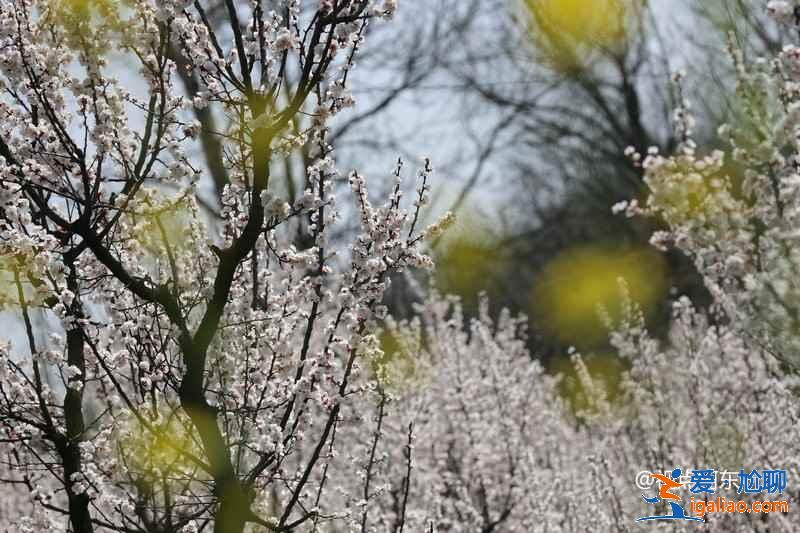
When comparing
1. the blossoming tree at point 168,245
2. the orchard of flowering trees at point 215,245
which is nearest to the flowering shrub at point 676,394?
the orchard of flowering trees at point 215,245

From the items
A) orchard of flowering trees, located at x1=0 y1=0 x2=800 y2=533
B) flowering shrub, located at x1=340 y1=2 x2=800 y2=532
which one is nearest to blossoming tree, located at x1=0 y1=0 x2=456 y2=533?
orchard of flowering trees, located at x1=0 y1=0 x2=800 y2=533

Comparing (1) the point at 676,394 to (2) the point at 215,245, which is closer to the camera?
(2) the point at 215,245

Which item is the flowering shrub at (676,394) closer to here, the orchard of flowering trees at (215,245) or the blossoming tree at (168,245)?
the orchard of flowering trees at (215,245)

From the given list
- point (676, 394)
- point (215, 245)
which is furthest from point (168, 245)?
point (676, 394)

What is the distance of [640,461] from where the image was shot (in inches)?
250

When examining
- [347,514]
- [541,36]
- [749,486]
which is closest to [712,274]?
[347,514]

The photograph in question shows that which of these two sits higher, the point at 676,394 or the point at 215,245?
the point at 676,394

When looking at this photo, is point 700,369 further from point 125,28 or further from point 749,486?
point 125,28

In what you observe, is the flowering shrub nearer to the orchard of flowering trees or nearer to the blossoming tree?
the orchard of flowering trees

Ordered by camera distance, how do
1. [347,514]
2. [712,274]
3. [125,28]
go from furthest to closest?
[347,514] < [712,274] < [125,28]

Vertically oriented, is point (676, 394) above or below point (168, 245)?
above

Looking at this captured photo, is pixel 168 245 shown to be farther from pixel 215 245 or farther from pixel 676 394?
pixel 676 394

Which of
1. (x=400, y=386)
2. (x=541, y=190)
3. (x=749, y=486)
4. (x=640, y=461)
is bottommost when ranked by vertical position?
(x=749, y=486)

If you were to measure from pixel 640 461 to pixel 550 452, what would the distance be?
26.7 inches
